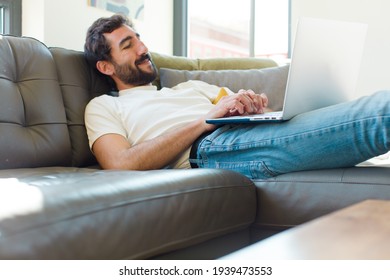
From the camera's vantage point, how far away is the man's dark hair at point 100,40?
1.81 meters

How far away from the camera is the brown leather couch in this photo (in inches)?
30.0

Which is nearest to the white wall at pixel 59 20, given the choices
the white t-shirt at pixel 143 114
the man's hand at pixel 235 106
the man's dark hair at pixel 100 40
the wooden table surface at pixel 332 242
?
the man's dark hair at pixel 100 40

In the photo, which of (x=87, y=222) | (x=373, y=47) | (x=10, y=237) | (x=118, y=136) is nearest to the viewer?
(x=10, y=237)

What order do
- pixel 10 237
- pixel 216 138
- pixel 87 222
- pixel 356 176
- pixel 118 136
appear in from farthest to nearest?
pixel 118 136
pixel 216 138
pixel 356 176
pixel 87 222
pixel 10 237

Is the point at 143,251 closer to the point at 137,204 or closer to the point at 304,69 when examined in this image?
the point at 137,204

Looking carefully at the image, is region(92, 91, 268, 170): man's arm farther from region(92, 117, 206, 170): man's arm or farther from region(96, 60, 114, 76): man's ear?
region(96, 60, 114, 76): man's ear

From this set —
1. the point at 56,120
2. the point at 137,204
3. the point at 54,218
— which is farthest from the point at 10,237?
the point at 56,120

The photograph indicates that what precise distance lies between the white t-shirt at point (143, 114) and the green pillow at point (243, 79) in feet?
0.80

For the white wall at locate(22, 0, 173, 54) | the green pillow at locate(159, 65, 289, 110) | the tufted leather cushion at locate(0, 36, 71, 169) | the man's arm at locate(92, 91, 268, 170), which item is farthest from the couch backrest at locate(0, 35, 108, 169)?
the white wall at locate(22, 0, 173, 54)

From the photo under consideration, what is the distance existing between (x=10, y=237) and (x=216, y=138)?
801 mm

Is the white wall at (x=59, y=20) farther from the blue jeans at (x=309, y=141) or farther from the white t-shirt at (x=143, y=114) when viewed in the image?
the blue jeans at (x=309, y=141)

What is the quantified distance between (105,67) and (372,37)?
5.68ft

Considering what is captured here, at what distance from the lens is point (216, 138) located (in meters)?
1.39

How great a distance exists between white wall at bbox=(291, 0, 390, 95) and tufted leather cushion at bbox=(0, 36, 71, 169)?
1.90 meters
